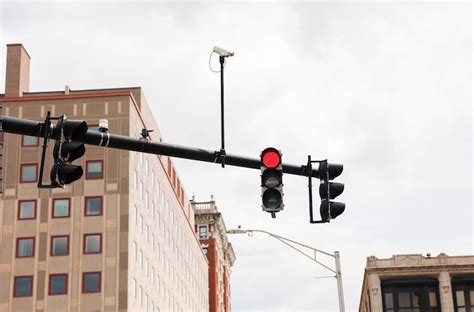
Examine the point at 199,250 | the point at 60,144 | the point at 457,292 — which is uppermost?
the point at 199,250

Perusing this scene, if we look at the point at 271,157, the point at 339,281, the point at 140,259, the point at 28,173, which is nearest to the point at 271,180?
the point at 271,157

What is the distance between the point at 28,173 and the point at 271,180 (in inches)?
2264

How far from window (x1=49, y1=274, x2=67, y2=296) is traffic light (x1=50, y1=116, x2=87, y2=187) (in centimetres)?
5488

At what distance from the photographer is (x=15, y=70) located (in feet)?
238

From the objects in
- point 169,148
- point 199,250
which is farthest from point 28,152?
point 169,148

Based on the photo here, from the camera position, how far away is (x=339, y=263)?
109 feet

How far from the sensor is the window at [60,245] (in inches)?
2606

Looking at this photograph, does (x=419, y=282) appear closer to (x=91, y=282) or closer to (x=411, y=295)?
(x=411, y=295)

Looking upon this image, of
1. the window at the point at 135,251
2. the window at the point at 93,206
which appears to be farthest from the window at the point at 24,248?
the window at the point at 135,251

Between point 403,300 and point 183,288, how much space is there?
83.1 ft

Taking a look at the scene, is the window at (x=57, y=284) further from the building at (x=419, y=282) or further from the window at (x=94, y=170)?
the building at (x=419, y=282)

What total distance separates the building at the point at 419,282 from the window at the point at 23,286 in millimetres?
34378

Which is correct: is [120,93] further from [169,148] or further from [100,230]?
[169,148]

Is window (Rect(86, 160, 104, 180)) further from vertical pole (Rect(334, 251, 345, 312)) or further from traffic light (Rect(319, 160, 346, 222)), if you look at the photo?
traffic light (Rect(319, 160, 346, 222))
